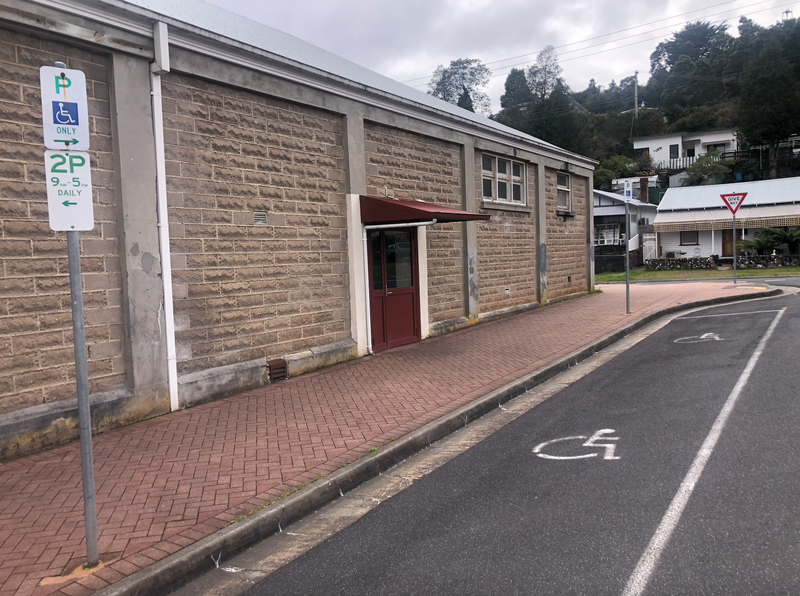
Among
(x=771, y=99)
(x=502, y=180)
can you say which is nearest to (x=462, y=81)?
(x=771, y=99)

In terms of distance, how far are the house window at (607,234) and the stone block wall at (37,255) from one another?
126 feet

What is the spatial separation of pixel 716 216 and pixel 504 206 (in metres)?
23.9

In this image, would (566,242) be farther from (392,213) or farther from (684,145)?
(684,145)

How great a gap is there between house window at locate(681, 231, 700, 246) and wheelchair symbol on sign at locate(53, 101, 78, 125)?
37383mm

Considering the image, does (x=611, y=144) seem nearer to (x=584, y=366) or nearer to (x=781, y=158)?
(x=781, y=158)

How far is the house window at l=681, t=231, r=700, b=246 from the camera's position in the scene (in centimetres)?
3544

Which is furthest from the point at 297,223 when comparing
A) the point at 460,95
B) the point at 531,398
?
the point at 460,95

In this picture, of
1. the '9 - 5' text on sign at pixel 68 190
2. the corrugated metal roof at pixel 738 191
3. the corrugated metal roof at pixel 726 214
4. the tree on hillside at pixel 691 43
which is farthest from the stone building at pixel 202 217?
the tree on hillside at pixel 691 43

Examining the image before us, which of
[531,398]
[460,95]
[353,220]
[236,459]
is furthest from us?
[460,95]

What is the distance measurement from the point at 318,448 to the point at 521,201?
12.1 m

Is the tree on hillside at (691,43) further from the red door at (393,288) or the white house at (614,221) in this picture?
the red door at (393,288)

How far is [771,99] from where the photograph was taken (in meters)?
48.1

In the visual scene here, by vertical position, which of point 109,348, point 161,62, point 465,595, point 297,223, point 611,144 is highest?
point 611,144

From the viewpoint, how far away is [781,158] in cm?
5238
